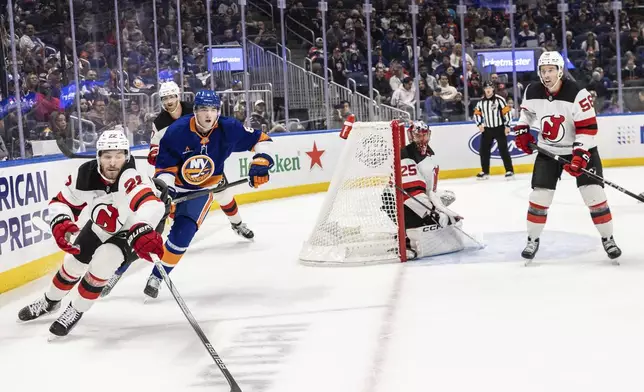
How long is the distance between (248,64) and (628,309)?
602 centimetres

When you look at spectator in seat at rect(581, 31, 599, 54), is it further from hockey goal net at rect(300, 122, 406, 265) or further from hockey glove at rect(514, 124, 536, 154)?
hockey glove at rect(514, 124, 536, 154)

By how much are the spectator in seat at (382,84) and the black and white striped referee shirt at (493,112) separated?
1.05 meters

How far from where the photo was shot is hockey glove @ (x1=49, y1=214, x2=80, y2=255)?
11.7 feet

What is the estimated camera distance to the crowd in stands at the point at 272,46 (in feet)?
20.6

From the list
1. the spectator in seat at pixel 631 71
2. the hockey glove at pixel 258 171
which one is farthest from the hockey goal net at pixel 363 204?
the spectator in seat at pixel 631 71

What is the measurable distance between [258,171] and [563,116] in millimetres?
1674

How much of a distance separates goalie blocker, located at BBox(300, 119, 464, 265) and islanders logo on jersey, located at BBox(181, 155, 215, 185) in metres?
1.00

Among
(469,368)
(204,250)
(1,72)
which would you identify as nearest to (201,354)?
(469,368)

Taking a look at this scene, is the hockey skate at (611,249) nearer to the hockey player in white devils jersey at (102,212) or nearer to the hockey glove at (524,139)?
the hockey glove at (524,139)

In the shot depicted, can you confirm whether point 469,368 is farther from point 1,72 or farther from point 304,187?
point 304,187

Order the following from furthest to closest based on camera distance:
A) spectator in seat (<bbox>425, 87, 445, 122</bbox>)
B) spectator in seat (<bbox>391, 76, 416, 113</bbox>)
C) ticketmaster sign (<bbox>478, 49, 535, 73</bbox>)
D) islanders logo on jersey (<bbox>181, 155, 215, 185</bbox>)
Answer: ticketmaster sign (<bbox>478, 49, 535, 73</bbox>) → spectator in seat (<bbox>425, 87, 445, 122</bbox>) → spectator in seat (<bbox>391, 76, 416, 113</bbox>) → islanders logo on jersey (<bbox>181, 155, 215, 185</bbox>)

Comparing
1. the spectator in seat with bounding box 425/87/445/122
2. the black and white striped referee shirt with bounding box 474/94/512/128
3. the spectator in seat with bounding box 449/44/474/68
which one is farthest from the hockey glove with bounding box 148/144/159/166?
the spectator in seat with bounding box 449/44/474/68

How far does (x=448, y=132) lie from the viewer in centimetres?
1042

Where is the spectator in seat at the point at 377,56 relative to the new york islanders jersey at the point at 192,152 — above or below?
above
